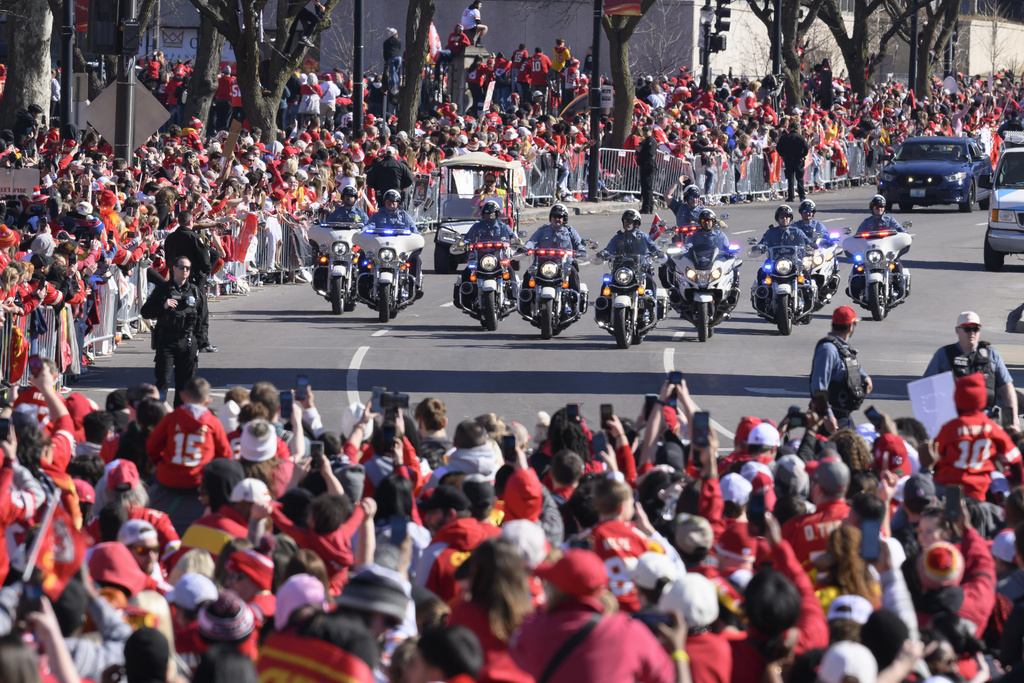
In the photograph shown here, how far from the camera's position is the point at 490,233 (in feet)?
66.8

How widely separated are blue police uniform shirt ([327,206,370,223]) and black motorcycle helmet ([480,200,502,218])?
73.9 inches

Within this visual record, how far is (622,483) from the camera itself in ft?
23.4

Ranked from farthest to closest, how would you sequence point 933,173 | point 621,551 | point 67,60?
point 933,173 < point 67,60 < point 621,551

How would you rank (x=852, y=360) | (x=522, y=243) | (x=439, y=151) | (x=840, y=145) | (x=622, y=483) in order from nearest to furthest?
1. (x=622, y=483)
2. (x=852, y=360)
3. (x=522, y=243)
4. (x=439, y=151)
5. (x=840, y=145)

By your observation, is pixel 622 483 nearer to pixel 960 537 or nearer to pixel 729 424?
pixel 960 537

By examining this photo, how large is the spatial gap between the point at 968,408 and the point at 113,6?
39.4 feet

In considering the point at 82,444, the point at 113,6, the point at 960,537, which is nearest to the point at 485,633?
the point at 960,537

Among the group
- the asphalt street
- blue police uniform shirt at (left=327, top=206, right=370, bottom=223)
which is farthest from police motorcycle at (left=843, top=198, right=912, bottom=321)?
blue police uniform shirt at (left=327, top=206, right=370, bottom=223)

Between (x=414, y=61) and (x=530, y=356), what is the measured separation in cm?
1784

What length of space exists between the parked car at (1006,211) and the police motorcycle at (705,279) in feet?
29.2

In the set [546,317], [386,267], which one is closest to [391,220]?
[386,267]

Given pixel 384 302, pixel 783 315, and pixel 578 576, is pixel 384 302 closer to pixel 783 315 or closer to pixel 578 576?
pixel 783 315

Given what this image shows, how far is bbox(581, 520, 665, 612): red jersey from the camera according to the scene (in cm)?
666

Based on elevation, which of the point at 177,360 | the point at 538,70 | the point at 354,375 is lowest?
the point at 354,375
